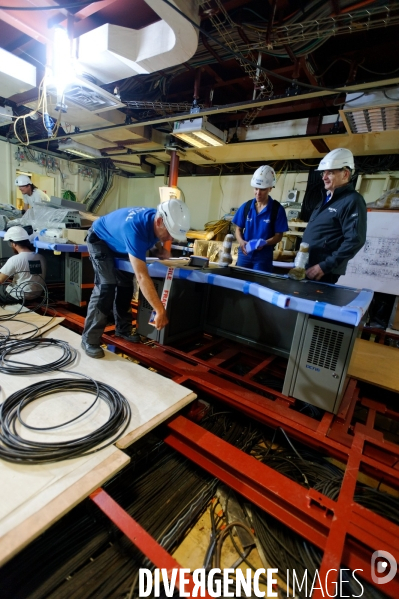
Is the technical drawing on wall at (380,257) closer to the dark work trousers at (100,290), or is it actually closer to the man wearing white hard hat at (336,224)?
the man wearing white hard hat at (336,224)

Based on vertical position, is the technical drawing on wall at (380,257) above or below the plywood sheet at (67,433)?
above

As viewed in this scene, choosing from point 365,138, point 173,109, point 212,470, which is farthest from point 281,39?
point 212,470

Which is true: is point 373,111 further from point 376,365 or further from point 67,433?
point 67,433

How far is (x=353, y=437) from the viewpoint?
139cm

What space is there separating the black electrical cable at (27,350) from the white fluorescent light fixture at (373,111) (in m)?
3.32

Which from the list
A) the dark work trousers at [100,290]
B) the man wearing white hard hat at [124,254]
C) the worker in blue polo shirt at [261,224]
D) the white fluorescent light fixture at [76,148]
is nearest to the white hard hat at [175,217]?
the man wearing white hard hat at [124,254]

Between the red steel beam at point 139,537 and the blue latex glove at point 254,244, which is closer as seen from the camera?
the red steel beam at point 139,537

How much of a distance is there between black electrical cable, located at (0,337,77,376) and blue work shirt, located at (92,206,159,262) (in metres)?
0.84

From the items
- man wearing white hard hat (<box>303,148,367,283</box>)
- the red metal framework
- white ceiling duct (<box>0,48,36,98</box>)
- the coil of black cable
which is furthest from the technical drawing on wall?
white ceiling duct (<box>0,48,36,98</box>)

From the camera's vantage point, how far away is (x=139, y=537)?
87 cm

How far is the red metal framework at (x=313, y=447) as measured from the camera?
96 cm

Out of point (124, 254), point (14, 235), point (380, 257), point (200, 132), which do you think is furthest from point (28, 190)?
point (380, 257)

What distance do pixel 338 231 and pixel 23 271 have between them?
2.91m

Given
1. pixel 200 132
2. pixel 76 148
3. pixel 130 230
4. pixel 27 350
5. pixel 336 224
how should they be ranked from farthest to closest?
pixel 76 148 < pixel 200 132 < pixel 336 224 < pixel 27 350 < pixel 130 230
